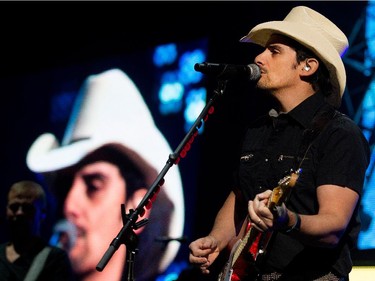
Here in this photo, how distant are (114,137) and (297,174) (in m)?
3.15

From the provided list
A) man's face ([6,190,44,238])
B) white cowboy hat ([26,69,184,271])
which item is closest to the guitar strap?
man's face ([6,190,44,238])

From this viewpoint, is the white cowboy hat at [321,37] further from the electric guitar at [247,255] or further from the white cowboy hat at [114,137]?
the white cowboy hat at [114,137]

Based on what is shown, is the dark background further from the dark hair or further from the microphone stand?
the microphone stand

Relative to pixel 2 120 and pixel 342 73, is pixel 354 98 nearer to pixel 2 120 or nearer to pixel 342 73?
pixel 342 73

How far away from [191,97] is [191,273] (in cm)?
116

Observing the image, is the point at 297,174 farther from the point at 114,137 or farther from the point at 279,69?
the point at 114,137

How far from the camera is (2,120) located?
591cm

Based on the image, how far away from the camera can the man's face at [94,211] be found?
5211mm

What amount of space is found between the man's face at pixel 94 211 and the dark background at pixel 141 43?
508 mm

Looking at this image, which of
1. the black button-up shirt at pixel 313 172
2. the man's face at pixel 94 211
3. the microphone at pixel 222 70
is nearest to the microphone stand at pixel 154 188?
the microphone at pixel 222 70

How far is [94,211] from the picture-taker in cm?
530

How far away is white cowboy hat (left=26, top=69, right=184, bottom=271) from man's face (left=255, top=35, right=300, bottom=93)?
2257 mm

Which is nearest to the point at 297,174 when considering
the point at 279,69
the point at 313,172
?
the point at 313,172

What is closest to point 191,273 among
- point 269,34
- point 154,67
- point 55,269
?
point 55,269
